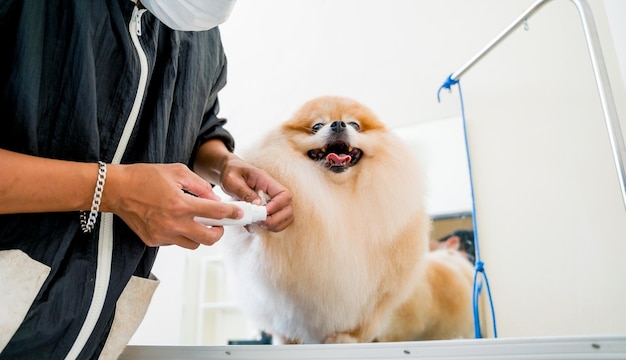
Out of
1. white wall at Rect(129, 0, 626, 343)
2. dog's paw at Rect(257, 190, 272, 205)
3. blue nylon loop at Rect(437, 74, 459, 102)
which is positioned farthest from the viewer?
blue nylon loop at Rect(437, 74, 459, 102)

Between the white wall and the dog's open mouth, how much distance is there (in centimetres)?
28

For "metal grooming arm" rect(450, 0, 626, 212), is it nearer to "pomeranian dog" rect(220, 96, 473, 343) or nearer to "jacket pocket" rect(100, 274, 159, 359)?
"pomeranian dog" rect(220, 96, 473, 343)

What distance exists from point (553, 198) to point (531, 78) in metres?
0.40

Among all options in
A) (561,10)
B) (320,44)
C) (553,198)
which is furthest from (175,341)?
(561,10)

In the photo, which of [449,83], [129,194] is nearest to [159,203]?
[129,194]

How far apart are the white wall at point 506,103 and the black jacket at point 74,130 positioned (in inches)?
20.6

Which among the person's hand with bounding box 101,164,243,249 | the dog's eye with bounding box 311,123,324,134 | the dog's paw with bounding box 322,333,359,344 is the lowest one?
the dog's paw with bounding box 322,333,359,344

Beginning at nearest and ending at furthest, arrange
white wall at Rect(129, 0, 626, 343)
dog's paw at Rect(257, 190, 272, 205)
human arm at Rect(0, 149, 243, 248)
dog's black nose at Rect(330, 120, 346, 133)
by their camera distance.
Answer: human arm at Rect(0, 149, 243, 248)
dog's paw at Rect(257, 190, 272, 205)
dog's black nose at Rect(330, 120, 346, 133)
white wall at Rect(129, 0, 626, 343)

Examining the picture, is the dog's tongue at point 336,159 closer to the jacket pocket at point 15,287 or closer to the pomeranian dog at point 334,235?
the pomeranian dog at point 334,235

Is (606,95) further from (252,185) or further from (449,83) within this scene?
(252,185)

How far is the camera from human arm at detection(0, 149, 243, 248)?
44cm

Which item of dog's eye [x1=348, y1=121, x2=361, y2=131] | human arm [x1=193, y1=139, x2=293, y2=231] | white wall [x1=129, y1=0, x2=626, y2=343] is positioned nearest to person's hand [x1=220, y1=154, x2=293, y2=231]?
human arm [x1=193, y1=139, x2=293, y2=231]

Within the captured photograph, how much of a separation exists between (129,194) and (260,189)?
0.94ft

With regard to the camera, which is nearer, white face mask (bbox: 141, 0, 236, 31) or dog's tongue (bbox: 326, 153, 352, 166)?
white face mask (bbox: 141, 0, 236, 31)
